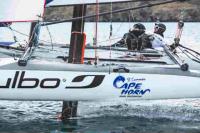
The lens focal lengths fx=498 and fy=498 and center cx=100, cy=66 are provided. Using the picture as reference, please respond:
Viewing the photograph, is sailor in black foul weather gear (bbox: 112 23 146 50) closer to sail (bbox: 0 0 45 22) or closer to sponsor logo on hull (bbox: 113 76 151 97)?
sponsor logo on hull (bbox: 113 76 151 97)

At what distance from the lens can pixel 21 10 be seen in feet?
46.8

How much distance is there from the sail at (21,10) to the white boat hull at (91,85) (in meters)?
Result: 1.56

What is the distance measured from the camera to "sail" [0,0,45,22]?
1427 centimetres

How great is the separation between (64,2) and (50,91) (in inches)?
104

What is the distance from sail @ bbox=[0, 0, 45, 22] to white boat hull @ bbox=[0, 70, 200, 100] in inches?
61.4

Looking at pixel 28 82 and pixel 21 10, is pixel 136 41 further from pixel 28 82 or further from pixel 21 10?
pixel 28 82

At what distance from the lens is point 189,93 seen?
1448cm

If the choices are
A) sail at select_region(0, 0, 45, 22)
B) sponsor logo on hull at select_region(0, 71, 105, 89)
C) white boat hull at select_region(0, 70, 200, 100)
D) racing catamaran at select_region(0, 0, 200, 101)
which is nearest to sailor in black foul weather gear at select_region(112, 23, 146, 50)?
racing catamaran at select_region(0, 0, 200, 101)

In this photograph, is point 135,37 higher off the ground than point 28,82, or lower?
higher

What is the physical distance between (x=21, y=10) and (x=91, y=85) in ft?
9.64

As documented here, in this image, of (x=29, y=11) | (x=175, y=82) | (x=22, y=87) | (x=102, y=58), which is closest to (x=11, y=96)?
(x=22, y=87)

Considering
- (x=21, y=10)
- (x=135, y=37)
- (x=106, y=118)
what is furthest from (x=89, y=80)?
(x=135, y=37)

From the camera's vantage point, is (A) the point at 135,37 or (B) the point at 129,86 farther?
(A) the point at 135,37

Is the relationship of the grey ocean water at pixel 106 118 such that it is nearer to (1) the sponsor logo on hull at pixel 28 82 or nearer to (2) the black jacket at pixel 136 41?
(2) the black jacket at pixel 136 41
